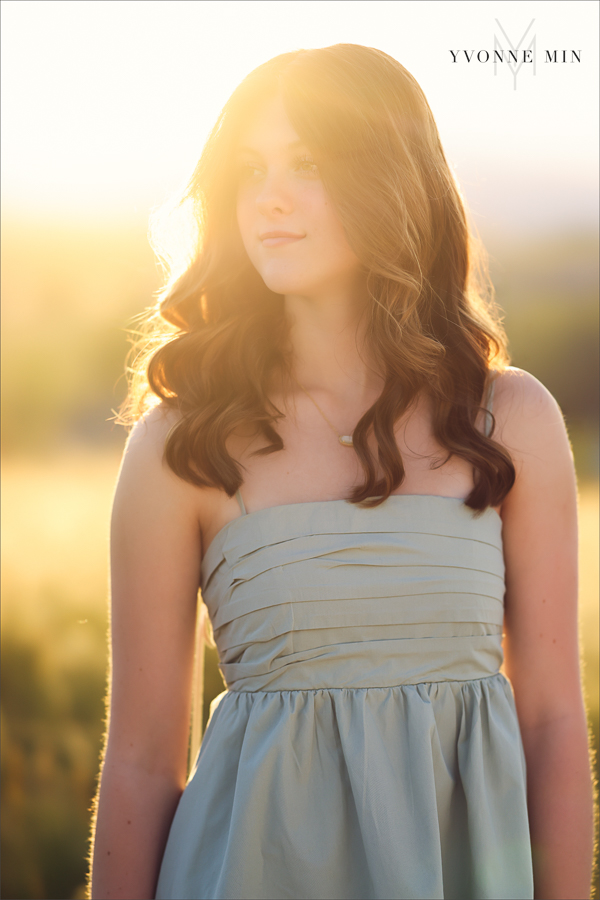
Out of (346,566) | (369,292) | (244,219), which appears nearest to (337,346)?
(369,292)

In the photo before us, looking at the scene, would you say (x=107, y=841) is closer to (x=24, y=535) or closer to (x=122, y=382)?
(x=24, y=535)

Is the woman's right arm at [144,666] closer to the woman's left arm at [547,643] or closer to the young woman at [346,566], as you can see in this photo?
the young woman at [346,566]

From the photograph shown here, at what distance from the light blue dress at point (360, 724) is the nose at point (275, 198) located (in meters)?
0.63

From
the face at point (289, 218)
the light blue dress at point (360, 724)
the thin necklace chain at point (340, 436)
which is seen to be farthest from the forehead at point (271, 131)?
the light blue dress at point (360, 724)

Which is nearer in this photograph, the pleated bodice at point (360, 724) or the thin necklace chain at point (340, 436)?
the pleated bodice at point (360, 724)

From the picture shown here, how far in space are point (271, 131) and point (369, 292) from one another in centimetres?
41

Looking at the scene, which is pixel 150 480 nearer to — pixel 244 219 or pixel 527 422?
pixel 244 219

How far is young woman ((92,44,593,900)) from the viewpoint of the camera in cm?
142

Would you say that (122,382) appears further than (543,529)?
Yes

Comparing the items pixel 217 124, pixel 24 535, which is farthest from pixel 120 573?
pixel 24 535

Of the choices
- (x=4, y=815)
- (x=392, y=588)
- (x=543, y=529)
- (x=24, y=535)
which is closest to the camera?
(x=392, y=588)

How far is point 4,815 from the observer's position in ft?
9.02

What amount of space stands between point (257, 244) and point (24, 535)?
7.36ft

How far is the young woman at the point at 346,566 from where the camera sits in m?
1.42
